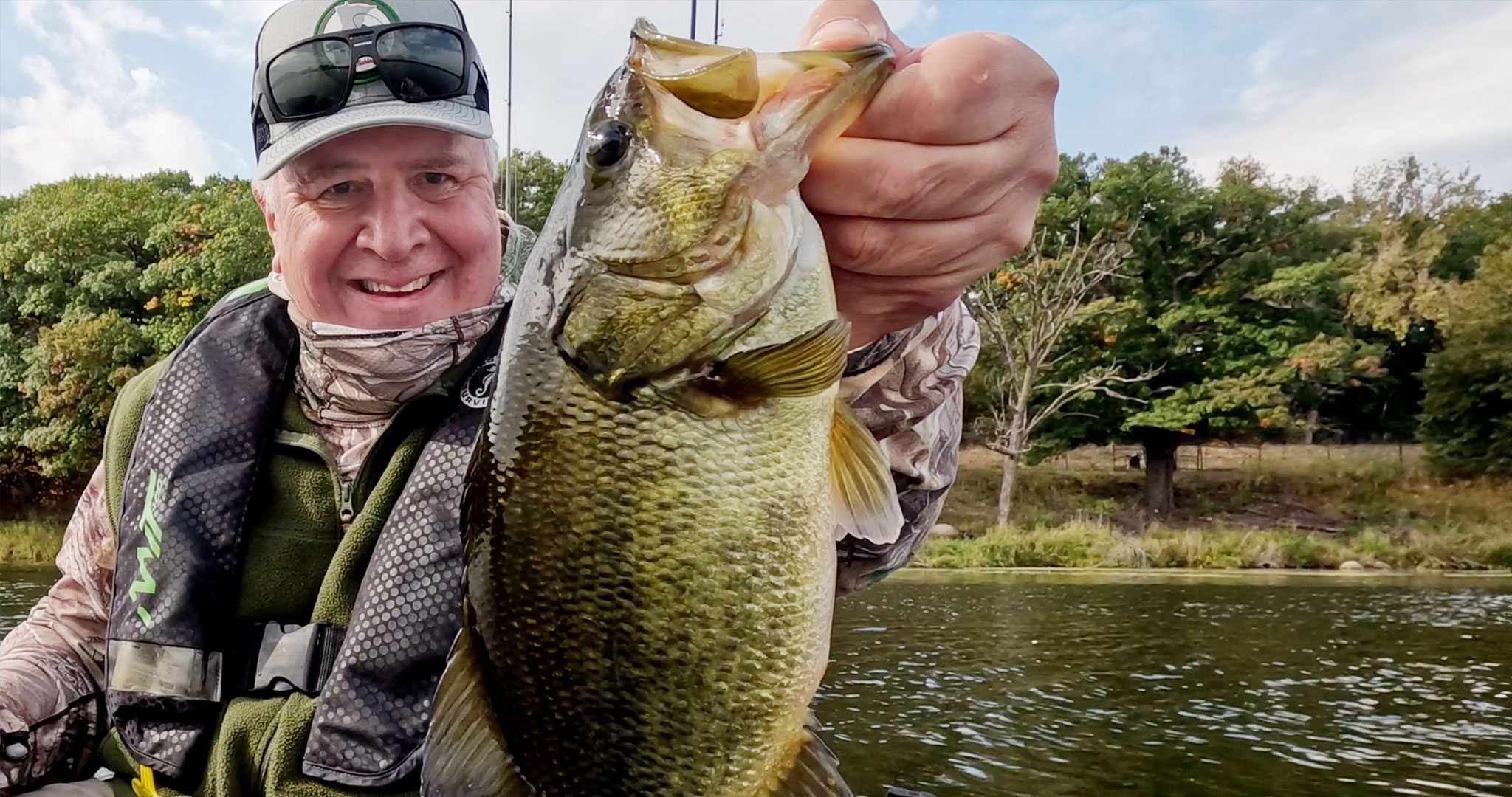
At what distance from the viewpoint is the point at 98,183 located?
29.0 m

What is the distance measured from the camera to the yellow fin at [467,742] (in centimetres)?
156

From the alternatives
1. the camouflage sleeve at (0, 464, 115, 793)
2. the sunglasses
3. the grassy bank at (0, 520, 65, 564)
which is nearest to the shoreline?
the grassy bank at (0, 520, 65, 564)

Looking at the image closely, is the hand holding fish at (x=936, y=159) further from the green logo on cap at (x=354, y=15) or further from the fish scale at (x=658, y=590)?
the green logo on cap at (x=354, y=15)

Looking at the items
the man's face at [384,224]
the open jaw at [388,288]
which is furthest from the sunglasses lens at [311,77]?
the open jaw at [388,288]

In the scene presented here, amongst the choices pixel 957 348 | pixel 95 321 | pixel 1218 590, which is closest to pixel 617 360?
pixel 957 348

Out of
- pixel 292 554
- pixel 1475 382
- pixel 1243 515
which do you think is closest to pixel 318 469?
pixel 292 554

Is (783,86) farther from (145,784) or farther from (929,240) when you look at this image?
(145,784)

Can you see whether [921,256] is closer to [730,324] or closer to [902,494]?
[730,324]

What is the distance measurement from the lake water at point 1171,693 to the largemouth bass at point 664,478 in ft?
19.9

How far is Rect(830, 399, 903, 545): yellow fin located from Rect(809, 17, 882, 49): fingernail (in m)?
0.51

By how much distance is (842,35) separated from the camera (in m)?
1.51

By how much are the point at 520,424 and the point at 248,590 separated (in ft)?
4.90

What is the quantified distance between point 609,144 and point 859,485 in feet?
2.00

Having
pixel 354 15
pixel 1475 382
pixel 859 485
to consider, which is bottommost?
pixel 859 485
